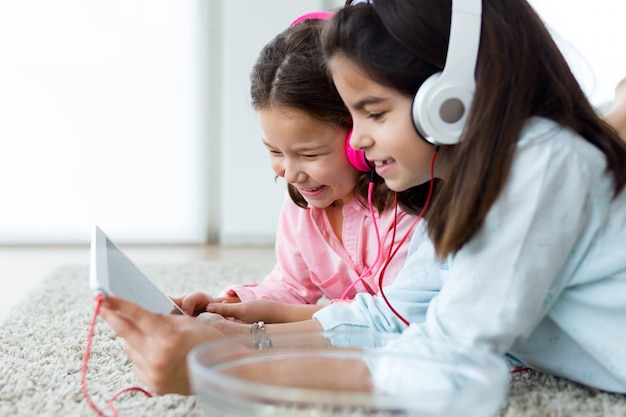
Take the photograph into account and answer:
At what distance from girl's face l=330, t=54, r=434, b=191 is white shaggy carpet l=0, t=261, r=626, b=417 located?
312 millimetres

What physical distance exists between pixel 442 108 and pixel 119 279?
414 millimetres

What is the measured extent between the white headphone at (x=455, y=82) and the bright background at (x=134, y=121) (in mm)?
1839

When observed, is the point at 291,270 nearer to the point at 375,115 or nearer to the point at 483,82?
the point at 375,115

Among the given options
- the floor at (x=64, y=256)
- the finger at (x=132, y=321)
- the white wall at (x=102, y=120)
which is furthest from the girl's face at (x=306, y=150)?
the white wall at (x=102, y=120)

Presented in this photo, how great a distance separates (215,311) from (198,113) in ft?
5.47

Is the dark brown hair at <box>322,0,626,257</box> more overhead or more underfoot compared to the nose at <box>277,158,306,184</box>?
more overhead

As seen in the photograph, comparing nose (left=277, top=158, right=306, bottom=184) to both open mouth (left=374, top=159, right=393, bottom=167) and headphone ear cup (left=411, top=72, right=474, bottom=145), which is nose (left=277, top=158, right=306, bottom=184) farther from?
headphone ear cup (left=411, top=72, right=474, bottom=145)

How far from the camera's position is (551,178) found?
32.7 inches

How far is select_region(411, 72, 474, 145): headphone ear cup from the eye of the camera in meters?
Answer: 0.86

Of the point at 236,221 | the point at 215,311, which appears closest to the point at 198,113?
the point at 236,221

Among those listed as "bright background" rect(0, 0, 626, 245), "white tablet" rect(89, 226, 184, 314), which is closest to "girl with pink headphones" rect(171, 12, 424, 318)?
"white tablet" rect(89, 226, 184, 314)

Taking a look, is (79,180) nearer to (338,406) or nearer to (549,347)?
(549,347)

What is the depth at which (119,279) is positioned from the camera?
89cm

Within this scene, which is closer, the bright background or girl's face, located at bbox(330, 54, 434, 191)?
girl's face, located at bbox(330, 54, 434, 191)
